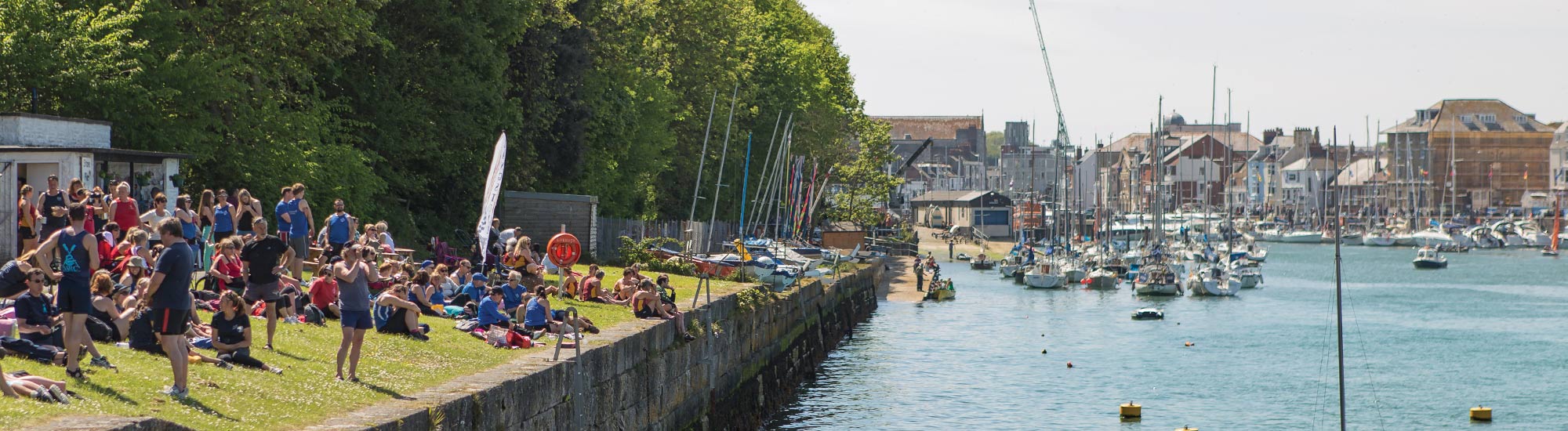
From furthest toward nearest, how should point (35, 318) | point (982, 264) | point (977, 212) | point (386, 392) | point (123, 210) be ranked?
point (977, 212) → point (982, 264) → point (123, 210) → point (386, 392) → point (35, 318)

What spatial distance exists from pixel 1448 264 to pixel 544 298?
13090 centimetres

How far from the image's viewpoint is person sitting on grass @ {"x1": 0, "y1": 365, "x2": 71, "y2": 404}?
39.9 feet

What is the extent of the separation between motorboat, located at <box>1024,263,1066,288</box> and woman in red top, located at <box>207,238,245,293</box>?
72728mm

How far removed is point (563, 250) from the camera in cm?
2866

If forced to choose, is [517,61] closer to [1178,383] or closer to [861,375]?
[861,375]

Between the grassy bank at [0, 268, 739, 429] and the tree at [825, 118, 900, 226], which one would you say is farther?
the tree at [825, 118, 900, 226]

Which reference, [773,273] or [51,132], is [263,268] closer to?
[51,132]

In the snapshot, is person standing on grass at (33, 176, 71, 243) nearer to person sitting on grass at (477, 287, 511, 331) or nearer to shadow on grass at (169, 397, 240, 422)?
person sitting on grass at (477, 287, 511, 331)

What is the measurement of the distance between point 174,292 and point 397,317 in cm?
622

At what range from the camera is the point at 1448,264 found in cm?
13912

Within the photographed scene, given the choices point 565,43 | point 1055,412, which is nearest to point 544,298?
point 1055,412

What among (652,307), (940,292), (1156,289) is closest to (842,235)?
(940,292)

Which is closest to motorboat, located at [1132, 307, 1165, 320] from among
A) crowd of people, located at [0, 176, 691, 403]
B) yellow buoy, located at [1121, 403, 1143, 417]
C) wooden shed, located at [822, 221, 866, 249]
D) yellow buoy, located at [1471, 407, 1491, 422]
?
wooden shed, located at [822, 221, 866, 249]

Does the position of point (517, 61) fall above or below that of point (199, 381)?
above
